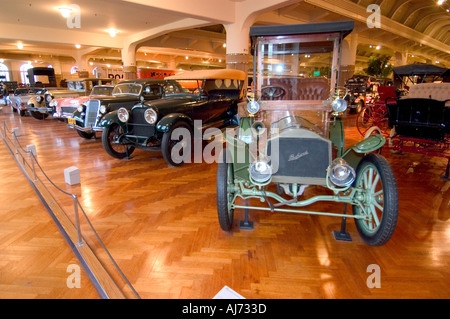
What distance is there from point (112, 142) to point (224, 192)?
3.46 m

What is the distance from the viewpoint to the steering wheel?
12.1 ft

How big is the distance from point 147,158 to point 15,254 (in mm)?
3066

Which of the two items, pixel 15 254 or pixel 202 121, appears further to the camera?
pixel 202 121

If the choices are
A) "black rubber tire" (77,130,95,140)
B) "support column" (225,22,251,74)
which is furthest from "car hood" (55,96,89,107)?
"support column" (225,22,251,74)

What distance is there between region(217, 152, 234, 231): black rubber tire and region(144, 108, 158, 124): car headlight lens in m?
2.39

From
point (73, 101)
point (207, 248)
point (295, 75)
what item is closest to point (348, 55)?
point (295, 75)

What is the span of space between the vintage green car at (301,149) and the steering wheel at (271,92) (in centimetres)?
1

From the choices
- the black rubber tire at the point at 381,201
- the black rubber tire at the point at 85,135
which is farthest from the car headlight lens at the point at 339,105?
the black rubber tire at the point at 85,135

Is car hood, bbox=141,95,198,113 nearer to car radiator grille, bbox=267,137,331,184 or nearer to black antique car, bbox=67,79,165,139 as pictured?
black antique car, bbox=67,79,165,139

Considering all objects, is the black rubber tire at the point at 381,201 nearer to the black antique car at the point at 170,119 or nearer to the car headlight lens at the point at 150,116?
the black antique car at the point at 170,119

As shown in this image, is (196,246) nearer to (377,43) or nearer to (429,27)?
(377,43)

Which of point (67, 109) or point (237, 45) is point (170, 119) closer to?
point (67, 109)
